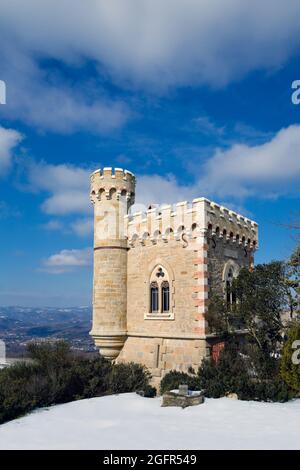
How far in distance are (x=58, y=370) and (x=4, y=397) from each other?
2958 millimetres

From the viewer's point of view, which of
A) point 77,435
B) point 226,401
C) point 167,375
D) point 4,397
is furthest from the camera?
point 167,375

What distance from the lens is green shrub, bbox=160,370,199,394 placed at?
14084 mm

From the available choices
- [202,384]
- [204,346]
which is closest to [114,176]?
[204,346]

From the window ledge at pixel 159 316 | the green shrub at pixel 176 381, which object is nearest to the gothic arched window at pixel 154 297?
the window ledge at pixel 159 316

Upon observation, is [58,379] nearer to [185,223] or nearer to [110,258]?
[110,258]

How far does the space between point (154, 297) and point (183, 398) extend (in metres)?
5.64

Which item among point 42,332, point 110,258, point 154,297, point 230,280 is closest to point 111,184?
point 110,258

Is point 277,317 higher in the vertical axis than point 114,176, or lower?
lower

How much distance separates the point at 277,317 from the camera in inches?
628

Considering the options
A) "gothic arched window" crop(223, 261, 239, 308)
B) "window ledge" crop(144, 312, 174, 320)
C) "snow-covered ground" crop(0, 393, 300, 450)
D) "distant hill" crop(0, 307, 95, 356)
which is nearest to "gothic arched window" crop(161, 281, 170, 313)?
"window ledge" crop(144, 312, 174, 320)

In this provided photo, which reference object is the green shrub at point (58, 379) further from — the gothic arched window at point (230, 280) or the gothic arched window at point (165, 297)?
the gothic arched window at point (230, 280)

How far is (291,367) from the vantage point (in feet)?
42.0
